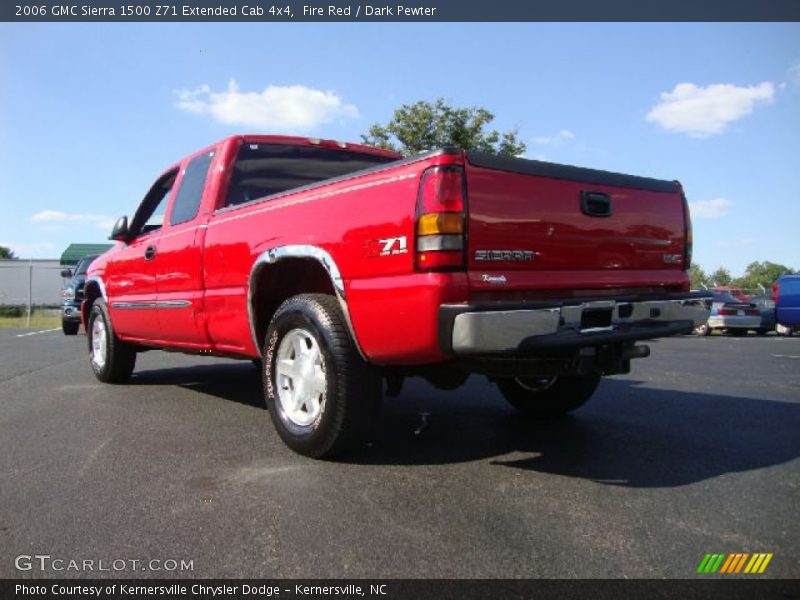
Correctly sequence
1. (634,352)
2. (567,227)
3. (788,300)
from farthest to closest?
(788,300)
(634,352)
(567,227)

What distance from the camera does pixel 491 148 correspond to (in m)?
20.8

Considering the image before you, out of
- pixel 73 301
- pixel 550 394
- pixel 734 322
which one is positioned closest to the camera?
pixel 550 394

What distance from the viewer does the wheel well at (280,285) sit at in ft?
13.0

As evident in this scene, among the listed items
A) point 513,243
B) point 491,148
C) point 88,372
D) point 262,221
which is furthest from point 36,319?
point 513,243

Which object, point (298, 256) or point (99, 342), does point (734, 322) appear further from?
point (298, 256)

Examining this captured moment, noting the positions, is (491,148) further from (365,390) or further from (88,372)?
(365,390)

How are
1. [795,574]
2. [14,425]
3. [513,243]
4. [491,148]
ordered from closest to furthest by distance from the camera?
[795,574], [513,243], [14,425], [491,148]

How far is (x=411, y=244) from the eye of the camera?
9.60 ft

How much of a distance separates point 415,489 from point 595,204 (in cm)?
172

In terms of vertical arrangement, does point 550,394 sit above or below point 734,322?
above

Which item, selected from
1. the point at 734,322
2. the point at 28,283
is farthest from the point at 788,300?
the point at 28,283

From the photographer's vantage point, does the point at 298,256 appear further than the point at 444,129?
No

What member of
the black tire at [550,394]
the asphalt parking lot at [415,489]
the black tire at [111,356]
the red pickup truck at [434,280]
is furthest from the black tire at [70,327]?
the black tire at [550,394]

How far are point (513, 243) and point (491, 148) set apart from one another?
1851 cm
